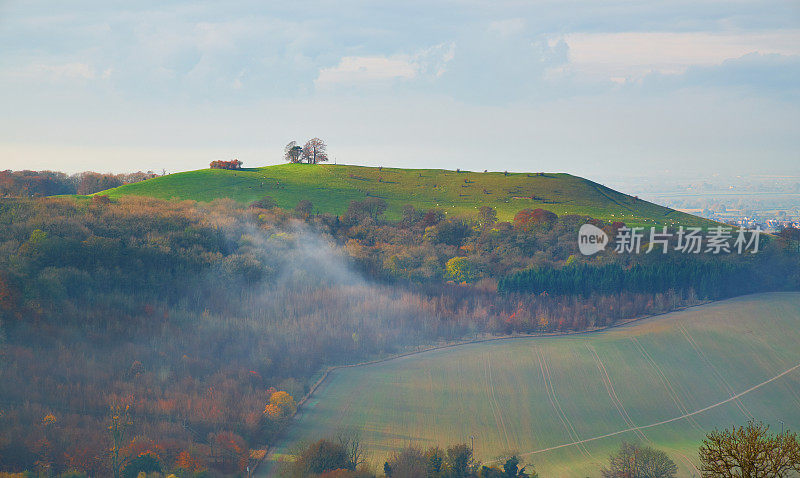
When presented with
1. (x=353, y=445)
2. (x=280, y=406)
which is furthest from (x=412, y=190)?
(x=353, y=445)

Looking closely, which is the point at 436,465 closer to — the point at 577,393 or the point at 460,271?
the point at 577,393

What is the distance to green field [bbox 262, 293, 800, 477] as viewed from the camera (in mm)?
43062

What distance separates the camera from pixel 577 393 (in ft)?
174

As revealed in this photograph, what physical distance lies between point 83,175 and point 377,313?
83.4m

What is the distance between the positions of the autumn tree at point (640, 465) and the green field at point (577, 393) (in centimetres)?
133

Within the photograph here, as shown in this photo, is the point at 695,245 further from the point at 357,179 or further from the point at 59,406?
the point at 59,406

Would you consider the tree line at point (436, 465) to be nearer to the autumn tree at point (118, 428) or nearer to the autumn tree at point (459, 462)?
the autumn tree at point (459, 462)

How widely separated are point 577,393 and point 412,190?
2961 inches

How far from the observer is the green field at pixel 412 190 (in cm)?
10669

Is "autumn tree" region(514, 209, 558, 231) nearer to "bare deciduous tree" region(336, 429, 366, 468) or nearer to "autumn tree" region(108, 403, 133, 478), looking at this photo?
"bare deciduous tree" region(336, 429, 366, 468)

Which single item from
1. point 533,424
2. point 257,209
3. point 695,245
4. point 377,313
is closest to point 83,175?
point 257,209

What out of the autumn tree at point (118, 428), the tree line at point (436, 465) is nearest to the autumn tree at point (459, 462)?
the tree line at point (436, 465)

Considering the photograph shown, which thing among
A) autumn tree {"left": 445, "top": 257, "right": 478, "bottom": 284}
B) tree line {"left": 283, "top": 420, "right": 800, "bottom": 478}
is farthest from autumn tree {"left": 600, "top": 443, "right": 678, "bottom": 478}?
autumn tree {"left": 445, "top": 257, "right": 478, "bottom": 284}

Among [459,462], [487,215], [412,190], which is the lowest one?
[459,462]
